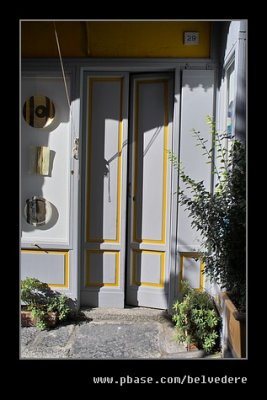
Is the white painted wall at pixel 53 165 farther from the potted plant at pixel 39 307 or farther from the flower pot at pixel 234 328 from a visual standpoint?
the flower pot at pixel 234 328

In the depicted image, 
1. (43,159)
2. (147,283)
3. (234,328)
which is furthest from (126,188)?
(234,328)

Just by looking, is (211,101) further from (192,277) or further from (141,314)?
(141,314)

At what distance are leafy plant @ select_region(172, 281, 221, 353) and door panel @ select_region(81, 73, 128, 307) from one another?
0.97 metres

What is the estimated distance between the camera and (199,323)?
4051 mm

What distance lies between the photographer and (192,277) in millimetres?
4715

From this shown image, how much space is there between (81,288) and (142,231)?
0.95m

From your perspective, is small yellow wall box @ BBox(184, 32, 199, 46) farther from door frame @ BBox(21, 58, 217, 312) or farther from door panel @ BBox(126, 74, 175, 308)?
door panel @ BBox(126, 74, 175, 308)

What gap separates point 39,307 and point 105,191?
4.71 ft

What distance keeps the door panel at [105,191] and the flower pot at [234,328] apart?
166cm

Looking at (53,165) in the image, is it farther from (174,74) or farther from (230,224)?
(230,224)

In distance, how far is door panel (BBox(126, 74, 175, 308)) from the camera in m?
4.83

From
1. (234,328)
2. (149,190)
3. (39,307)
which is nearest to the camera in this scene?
(234,328)

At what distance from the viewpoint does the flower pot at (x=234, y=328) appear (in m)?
3.08

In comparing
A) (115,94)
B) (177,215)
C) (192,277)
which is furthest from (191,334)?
(115,94)
